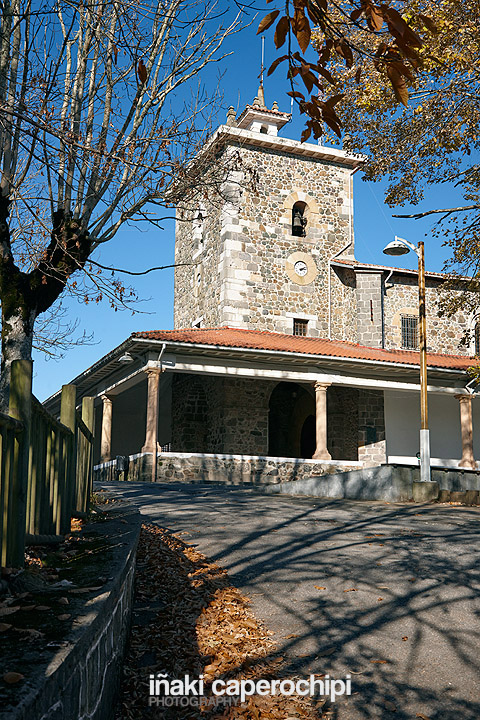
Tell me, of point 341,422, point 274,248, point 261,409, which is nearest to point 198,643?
point 261,409

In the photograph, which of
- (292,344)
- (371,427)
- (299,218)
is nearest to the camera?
(292,344)

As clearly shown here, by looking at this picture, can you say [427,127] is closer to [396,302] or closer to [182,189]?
[182,189]

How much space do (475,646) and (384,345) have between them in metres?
19.5

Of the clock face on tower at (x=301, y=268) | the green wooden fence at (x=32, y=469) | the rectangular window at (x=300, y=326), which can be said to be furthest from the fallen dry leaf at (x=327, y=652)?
the clock face on tower at (x=301, y=268)

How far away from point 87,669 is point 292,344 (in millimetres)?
17120

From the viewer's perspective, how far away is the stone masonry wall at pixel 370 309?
23.2 m

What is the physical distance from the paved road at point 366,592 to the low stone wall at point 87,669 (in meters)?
1.21

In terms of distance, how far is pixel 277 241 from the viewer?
23078 mm

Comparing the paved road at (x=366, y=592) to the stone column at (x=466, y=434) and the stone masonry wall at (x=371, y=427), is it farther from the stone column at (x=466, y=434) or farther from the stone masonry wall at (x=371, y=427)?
the stone masonry wall at (x=371, y=427)

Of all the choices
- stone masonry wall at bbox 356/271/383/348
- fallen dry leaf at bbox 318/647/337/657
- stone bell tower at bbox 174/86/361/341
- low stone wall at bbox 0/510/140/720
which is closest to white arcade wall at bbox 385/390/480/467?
stone masonry wall at bbox 356/271/383/348

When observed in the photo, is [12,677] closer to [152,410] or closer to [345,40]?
[345,40]

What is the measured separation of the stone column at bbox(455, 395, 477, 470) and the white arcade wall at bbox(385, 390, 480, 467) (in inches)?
69.4

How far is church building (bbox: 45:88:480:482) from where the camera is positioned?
17766 millimetres

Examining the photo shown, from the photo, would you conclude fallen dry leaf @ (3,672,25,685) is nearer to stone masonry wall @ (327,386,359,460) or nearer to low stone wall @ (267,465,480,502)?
low stone wall @ (267,465,480,502)
